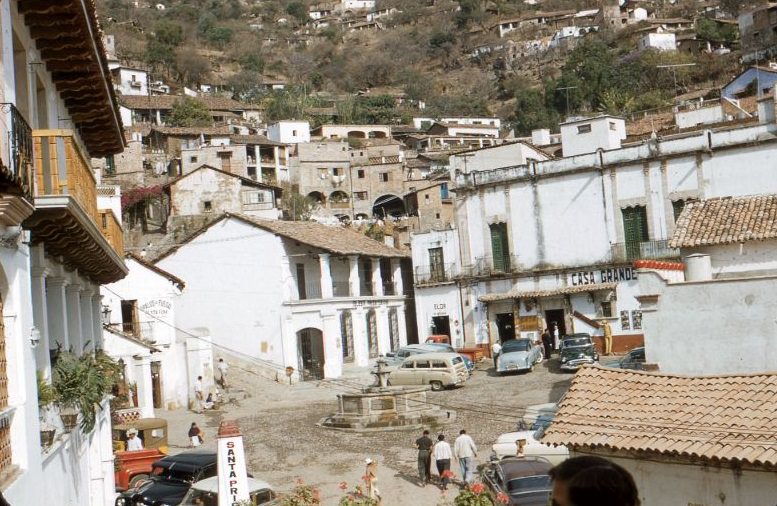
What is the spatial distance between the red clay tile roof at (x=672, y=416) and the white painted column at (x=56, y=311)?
7.36m

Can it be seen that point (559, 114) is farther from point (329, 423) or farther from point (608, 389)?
point (608, 389)

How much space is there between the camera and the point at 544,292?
44.4 m

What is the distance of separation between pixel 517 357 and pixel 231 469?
21842 millimetres

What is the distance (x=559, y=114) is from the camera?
101688mm

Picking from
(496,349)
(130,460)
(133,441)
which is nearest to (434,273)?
(496,349)

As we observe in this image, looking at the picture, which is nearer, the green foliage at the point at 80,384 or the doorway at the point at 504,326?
the green foliage at the point at 80,384

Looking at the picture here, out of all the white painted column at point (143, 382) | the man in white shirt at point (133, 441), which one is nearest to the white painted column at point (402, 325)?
the white painted column at point (143, 382)

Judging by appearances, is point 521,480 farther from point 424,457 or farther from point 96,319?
point 96,319

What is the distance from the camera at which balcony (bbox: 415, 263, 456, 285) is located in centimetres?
4753

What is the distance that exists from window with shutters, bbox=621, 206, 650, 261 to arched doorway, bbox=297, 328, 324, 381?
13.8 meters

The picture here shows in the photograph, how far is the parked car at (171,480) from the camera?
64.8ft

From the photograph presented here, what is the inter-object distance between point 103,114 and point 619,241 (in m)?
30.8

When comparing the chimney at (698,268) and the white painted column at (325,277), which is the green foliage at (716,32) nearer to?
the white painted column at (325,277)

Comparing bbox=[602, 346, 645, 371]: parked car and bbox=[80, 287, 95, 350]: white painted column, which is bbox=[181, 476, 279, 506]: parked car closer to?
bbox=[80, 287, 95, 350]: white painted column
